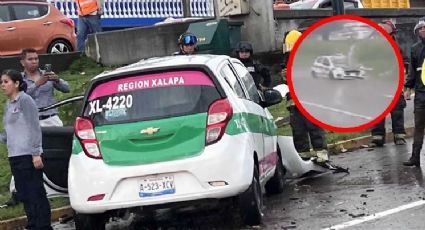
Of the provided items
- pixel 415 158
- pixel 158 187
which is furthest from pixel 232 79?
pixel 415 158

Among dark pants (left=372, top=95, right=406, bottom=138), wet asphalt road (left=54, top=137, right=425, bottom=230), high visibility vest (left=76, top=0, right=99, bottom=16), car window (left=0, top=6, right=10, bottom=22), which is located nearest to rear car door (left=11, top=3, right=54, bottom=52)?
car window (left=0, top=6, right=10, bottom=22)

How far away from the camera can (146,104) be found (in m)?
7.89

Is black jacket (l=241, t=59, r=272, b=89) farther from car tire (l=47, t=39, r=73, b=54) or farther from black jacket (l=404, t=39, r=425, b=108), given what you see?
car tire (l=47, t=39, r=73, b=54)

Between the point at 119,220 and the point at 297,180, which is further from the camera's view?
the point at 297,180

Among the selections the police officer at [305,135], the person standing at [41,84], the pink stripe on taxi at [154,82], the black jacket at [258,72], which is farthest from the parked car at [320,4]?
the pink stripe on taxi at [154,82]

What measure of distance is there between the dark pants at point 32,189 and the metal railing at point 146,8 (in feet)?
51.8

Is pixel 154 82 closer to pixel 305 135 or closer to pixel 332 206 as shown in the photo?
pixel 332 206

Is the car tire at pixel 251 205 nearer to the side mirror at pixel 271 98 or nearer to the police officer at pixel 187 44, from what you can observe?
the side mirror at pixel 271 98

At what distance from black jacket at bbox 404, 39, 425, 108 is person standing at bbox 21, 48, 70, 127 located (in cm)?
444

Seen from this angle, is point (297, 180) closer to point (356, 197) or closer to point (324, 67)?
point (356, 197)

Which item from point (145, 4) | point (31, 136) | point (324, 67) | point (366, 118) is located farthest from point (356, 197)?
point (145, 4)

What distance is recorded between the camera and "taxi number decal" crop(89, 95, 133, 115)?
25.9 ft

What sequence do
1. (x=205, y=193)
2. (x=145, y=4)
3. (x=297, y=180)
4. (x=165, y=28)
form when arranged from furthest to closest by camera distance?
(x=145, y=4)
(x=165, y=28)
(x=297, y=180)
(x=205, y=193)

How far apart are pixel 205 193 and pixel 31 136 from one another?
178cm
